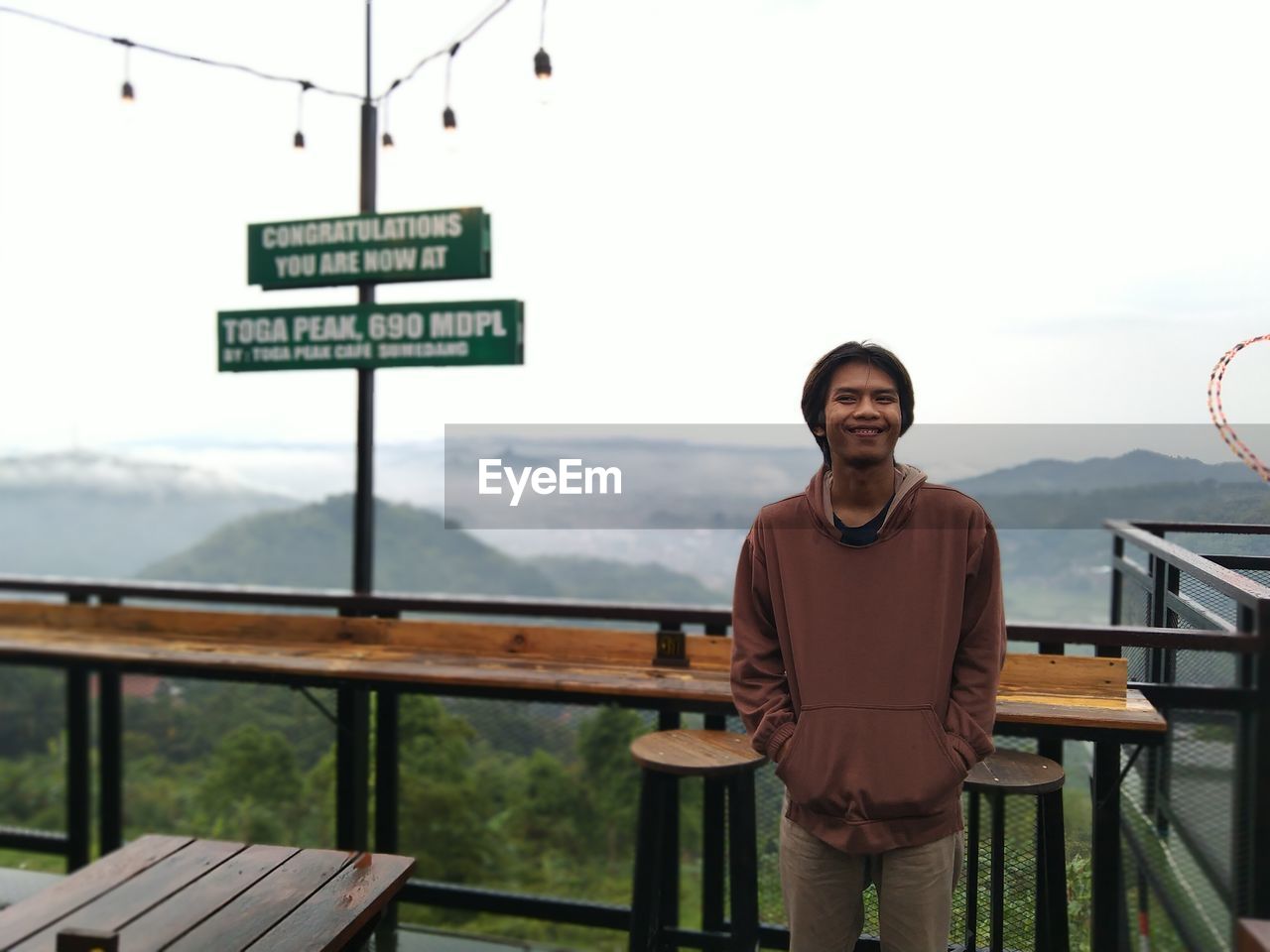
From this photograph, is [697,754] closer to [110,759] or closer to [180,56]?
[110,759]

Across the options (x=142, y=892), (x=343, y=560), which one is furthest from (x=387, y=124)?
(x=343, y=560)

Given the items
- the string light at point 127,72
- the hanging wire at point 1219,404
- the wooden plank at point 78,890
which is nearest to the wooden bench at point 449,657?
the hanging wire at point 1219,404

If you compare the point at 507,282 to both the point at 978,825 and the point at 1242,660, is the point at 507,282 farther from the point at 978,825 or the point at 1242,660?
the point at 1242,660

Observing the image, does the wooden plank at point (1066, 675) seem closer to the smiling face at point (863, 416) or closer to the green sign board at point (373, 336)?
the smiling face at point (863, 416)

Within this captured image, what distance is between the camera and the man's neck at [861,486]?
1486 mm

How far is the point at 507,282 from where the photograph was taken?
317 cm

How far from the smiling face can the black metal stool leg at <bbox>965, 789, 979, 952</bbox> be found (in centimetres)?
94

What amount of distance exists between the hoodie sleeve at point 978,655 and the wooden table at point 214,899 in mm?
1152

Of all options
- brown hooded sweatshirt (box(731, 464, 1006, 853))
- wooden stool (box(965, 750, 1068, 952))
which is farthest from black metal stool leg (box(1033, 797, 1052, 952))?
brown hooded sweatshirt (box(731, 464, 1006, 853))

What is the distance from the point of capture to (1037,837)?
1.97m

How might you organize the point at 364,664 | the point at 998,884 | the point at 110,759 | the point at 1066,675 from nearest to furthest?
the point at 998,884 → the point at 1066,675 → the point at 364,664 → the point at 110,759

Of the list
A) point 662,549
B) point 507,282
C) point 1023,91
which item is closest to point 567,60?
point 507,282

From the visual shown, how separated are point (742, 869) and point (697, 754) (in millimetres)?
265

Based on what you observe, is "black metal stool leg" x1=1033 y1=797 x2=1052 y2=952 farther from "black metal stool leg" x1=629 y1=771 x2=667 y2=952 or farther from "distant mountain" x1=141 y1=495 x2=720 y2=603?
"distant mountain" x1=141 y1=495 x2=720 y2=603
